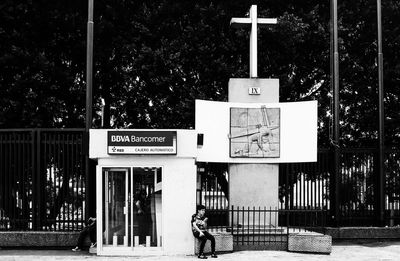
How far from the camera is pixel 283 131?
1772 centimetres

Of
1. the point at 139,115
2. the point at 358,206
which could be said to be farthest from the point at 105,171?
the point at 358,206

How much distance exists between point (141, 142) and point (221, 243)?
337 cm

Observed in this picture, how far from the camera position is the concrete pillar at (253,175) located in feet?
58.1

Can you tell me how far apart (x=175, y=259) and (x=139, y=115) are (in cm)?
797

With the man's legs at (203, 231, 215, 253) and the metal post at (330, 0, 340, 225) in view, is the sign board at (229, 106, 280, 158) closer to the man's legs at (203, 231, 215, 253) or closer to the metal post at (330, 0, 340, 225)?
the metal post at (330, 0, 340, 225)

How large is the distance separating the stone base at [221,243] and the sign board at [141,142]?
2.48 metres

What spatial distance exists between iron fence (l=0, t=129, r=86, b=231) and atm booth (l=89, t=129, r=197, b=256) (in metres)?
2.25

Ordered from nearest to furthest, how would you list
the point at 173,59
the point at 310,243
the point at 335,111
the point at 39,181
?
the point at 310,243, the point at 39,181, the point at 335,111, the point at 173,59

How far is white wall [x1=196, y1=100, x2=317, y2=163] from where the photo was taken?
17562 mm

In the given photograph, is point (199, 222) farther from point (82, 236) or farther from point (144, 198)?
point (82, 236)

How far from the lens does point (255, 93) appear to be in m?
17.8

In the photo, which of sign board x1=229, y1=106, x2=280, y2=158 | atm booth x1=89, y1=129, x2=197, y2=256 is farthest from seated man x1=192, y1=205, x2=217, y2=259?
sign board x1=229, y1=106, x2=280, y2=158

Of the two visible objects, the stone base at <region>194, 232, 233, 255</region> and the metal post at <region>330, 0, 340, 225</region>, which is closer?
the stone base at <region>194, 232, 233, 255</region>

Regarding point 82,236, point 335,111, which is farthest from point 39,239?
point 335,111
